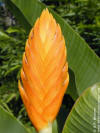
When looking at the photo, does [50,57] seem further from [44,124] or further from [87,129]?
[87,129]

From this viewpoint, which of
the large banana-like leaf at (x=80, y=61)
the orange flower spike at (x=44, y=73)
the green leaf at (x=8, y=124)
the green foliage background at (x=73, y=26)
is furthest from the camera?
the green foliage background at (x=73, y=26)

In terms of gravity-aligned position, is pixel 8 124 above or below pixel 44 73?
below

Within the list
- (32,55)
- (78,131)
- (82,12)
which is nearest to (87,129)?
(78,131)

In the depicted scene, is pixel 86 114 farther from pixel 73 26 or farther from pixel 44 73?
pixel 73 26

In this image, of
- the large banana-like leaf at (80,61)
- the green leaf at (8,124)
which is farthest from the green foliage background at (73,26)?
the green leaf at (8,124)

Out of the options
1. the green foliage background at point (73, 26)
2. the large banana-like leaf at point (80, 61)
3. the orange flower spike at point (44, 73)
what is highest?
the orange flower spike at point (44, 73)

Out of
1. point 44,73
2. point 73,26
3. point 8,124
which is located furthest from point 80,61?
point 73,26

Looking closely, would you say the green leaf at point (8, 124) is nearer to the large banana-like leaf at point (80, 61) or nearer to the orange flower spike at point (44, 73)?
the orange flower spike at point (44, 73)

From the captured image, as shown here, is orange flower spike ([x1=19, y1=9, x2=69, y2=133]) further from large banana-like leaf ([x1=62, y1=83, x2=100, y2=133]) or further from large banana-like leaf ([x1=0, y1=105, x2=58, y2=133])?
large banana-like leaf ([x1=0, y1=105, x2=58, y2=133])
